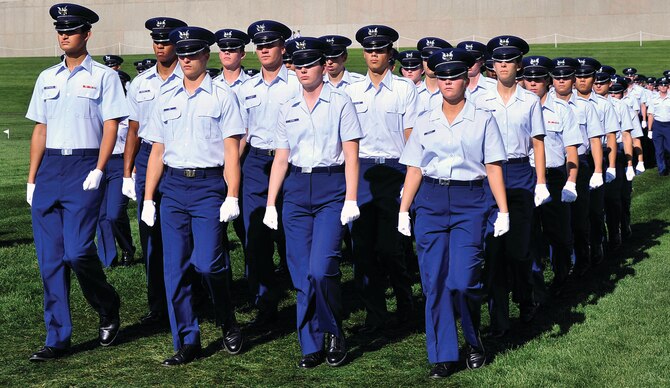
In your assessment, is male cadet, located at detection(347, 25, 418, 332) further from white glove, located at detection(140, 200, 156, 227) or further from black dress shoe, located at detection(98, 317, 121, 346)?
black dress shoe, located at detection(98, 317, 121, 346)

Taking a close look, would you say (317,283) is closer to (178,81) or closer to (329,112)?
(329,112)

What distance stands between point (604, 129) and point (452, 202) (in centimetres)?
493

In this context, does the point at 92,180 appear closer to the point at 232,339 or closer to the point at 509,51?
the point at 232,339

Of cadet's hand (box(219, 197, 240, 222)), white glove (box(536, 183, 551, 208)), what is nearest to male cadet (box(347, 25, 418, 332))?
white glove (box(536, 183, 551, 208))

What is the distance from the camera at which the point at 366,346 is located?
25.9 feet

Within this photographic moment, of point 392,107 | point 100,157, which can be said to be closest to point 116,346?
point 100,157

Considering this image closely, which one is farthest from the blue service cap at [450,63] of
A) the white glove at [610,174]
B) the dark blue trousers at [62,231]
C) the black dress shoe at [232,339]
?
the white glove at [610,174]

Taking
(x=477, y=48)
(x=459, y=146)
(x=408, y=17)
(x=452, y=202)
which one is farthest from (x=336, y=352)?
(x=408, y=17)

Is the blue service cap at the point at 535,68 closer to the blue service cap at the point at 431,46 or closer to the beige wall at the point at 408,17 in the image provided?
the blue service cap at the point at 431,46

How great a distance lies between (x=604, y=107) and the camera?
11398 millimetres

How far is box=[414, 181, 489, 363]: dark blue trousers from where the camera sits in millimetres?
6988

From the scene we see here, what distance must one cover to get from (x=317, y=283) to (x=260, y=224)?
172 centimetres

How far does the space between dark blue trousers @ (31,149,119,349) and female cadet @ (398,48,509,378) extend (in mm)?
2284

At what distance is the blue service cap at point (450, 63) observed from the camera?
7148 millimetres
